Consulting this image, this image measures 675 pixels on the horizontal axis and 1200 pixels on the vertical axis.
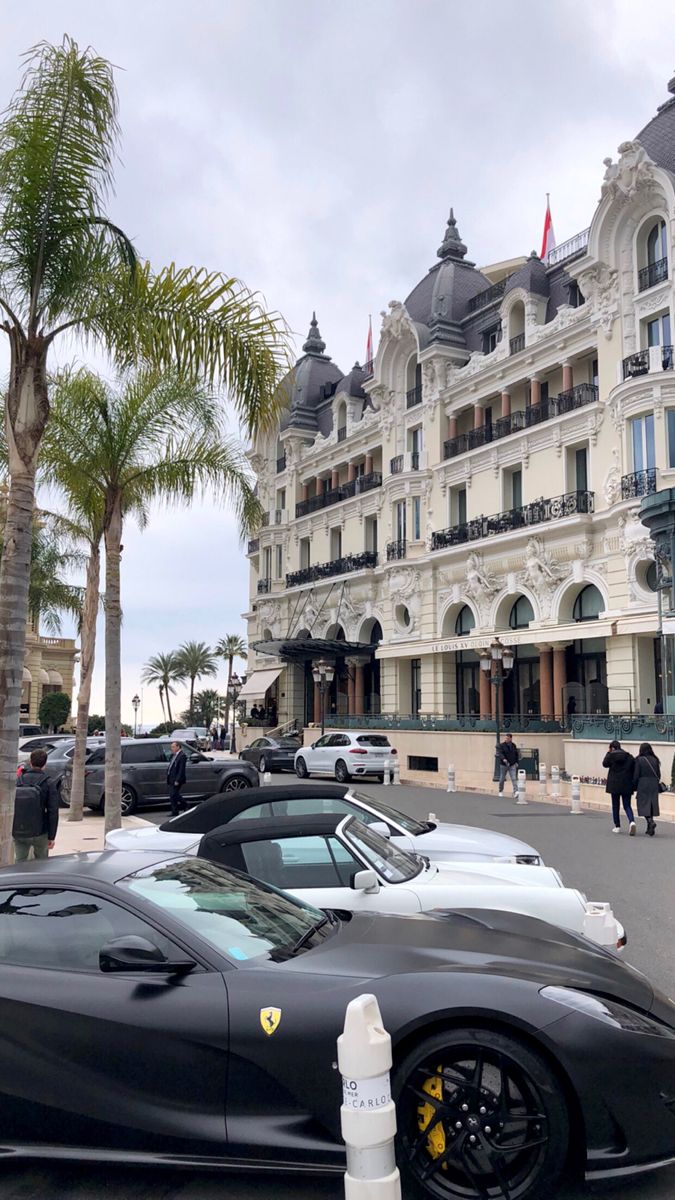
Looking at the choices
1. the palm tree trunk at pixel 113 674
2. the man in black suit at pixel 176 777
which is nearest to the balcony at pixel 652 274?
the palm tree trunk at pixel 113 674

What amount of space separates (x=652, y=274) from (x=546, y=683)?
13431 mm

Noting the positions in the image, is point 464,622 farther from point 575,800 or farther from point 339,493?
point 575,800

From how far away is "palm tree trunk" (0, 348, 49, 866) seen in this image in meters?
8.26

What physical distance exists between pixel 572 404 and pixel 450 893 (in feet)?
89.3

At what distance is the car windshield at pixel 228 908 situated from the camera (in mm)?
3922

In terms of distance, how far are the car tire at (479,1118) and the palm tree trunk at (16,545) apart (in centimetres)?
553

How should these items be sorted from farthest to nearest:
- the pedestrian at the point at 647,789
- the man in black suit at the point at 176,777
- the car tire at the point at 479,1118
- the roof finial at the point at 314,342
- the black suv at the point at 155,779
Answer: the roof finial at the point at 314,342 → the black suv at the point at 155,779 → the man in black suit at the point at 176,777 → the pedestrian at the point at 647,789 → the car tire at the point at 479,1118

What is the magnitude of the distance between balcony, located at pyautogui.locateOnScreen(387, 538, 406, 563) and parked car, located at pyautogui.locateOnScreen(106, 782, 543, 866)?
30317mm

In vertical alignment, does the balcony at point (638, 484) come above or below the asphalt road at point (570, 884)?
above

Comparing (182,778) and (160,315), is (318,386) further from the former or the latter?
(160,315)

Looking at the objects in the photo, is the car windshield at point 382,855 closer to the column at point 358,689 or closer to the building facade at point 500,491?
the building facade at point 500,491

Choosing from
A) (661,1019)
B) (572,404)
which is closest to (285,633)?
(572,404)

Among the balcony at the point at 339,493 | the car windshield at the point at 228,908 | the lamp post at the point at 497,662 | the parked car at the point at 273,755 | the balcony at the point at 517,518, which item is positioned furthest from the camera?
the balcony at the point at 339,493

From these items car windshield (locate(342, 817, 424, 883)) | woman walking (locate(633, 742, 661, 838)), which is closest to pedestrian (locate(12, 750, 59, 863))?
car windshield (locate(342, 817, 424, 883))
